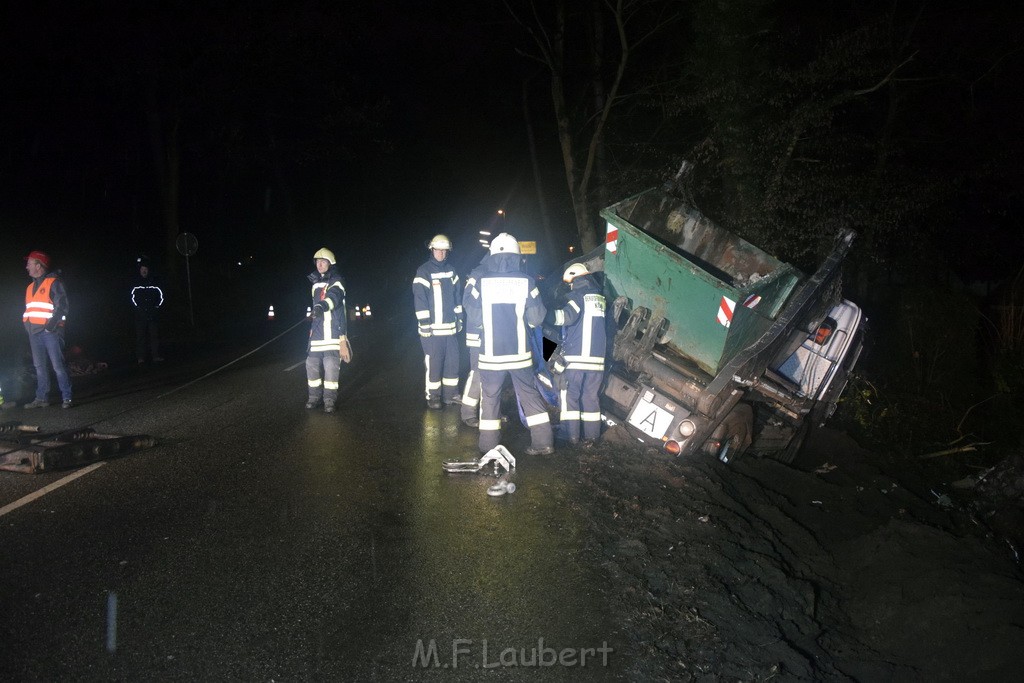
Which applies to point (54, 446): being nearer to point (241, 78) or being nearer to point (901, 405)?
point (901, 405)

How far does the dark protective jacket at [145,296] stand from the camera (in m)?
13.6

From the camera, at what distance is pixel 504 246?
6.89m

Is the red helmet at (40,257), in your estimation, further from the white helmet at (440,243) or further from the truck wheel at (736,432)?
the truck wheel at (736,432)

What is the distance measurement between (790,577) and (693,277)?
2.60 metres

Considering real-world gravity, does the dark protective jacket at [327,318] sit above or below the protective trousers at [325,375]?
above

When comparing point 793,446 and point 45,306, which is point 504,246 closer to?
point 793,446

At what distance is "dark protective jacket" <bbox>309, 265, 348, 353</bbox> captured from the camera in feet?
29.3

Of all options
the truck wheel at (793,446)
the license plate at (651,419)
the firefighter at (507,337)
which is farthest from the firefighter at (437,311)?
the truck wheel at (793,446)

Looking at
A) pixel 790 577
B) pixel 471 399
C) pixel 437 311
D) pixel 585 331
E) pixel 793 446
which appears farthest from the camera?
pixel 437 311

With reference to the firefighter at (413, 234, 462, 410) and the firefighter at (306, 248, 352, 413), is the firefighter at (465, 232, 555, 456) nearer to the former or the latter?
the firefighter at (413, 234, 462, 410)

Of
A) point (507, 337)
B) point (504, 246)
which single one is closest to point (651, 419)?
point (507, 337)

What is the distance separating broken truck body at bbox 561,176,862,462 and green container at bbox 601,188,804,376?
0.01m

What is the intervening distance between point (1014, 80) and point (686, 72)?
6.07m

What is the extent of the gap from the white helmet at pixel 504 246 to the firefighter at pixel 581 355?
2.18 ft
